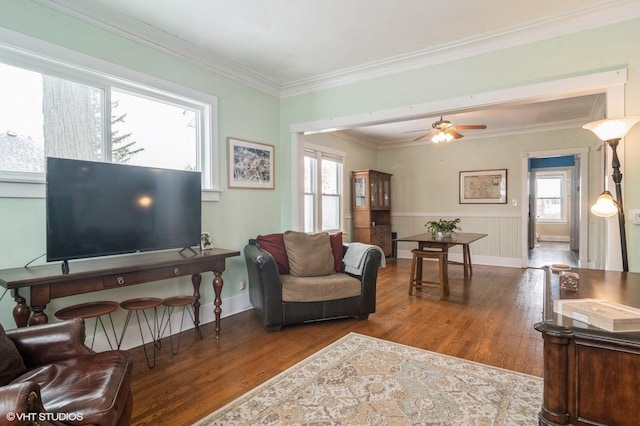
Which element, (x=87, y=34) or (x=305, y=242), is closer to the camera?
(x=87, y=34)

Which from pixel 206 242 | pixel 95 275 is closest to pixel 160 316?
pixel 206 242

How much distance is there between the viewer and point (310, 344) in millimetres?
2881

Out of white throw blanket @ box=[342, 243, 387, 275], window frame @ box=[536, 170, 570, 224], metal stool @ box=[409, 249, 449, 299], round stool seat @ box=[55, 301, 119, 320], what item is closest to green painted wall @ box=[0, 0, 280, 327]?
round stool seat @ box=[55, 301, 119, 320]

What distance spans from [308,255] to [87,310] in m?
1.94

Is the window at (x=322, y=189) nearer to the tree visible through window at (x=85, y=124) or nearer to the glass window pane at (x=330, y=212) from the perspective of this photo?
the glass window pane at (x=330, y=212)

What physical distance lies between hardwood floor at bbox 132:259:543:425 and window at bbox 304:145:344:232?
211 cm

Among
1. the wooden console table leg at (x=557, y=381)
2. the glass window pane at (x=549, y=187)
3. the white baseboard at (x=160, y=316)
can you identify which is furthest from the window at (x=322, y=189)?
the glass window pane at (x=549, y=187)

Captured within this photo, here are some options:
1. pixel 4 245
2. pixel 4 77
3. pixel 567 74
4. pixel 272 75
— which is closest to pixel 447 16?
pixel 567 74

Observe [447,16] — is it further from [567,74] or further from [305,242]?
[305,242]

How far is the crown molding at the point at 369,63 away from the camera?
8.43 feet

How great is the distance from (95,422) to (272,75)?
12.0ft

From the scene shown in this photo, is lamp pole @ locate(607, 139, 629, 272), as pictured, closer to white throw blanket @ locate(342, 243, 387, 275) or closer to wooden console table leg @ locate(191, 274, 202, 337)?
white throw blanket @ locate(342, 243, 387, 275)

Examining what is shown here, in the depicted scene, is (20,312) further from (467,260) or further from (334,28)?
(467,260)

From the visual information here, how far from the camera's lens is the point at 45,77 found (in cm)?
244
